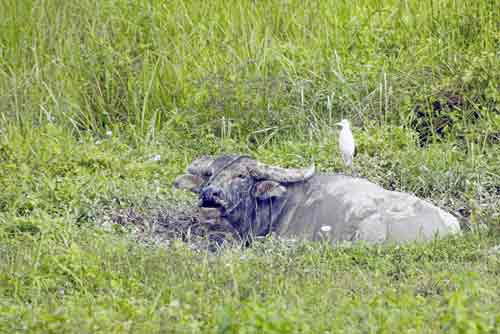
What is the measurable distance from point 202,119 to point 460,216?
8.69 ft

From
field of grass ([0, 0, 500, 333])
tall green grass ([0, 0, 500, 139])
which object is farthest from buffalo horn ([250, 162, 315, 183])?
tall green grass ([0, 0, 500, 139])

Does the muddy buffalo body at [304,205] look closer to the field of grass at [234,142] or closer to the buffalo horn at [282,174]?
the buffalo horn at [282,174]

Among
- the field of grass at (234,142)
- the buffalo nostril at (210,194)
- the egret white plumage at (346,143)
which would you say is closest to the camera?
the field of grass at (234,142)

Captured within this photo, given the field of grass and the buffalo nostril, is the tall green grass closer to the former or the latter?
the field of grass

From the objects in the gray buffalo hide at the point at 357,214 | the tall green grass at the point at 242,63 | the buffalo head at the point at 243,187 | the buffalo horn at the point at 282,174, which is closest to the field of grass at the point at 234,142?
the tall green grass at the point at 242,63

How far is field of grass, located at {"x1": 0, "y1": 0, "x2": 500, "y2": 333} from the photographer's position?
4633 millimetres

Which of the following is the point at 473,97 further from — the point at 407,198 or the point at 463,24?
the point at 407,198

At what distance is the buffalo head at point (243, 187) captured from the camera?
6.54 m

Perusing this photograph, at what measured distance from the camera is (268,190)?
21.7ft

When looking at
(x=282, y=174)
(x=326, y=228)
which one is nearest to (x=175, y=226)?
(x=282, y=174)

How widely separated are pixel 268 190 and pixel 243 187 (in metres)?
0.15

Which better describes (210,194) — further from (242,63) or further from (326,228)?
(242,63)

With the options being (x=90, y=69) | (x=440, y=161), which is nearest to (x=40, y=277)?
(x=440, y=161)

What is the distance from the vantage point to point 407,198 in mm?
6375
